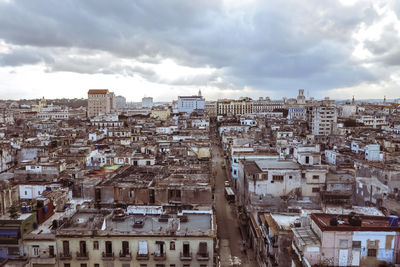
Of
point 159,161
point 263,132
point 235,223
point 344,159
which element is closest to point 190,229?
point 235,223

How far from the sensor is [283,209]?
34.5m

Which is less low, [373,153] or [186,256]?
[373,153]

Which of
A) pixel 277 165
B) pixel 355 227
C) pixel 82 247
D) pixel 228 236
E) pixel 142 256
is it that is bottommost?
pixel 228 236

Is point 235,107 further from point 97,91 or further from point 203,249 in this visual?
point 203,249

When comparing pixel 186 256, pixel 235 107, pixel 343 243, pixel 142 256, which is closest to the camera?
pixel 343 243

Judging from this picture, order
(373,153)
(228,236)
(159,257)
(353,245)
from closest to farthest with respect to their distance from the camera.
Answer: (353,245), (159,257), (228,236), (373,153)

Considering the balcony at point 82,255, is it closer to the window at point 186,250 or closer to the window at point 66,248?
the window at point 66,248

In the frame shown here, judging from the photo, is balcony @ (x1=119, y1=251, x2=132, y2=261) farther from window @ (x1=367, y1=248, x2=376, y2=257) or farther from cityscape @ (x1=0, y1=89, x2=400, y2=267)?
window @ (x1=367, y1=248, x2=376, y2=257)

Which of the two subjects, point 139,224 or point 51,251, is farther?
point 139,224

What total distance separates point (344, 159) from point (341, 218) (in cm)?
3534

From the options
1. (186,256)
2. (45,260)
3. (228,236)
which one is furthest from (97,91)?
(186,256)

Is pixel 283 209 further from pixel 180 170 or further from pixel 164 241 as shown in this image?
pixel 164 241

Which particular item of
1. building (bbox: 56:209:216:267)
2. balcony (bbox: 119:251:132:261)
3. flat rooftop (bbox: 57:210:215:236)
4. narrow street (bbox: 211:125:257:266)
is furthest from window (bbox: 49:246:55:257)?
narrow street (bbox: 211:125:257:266)

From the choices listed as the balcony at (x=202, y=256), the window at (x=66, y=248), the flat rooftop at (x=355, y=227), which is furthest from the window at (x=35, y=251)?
the flat rooftop at (x=355, y=227)
